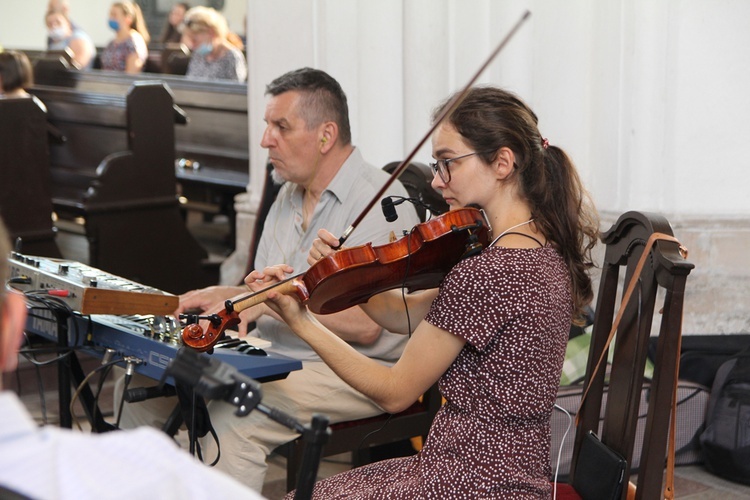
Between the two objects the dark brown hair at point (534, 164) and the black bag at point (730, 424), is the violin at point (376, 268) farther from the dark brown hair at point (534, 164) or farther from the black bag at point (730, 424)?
the black bag at point (730, 424)

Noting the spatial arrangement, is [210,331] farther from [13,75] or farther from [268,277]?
[13,75]

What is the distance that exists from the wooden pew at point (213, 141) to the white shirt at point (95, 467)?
5020 mm

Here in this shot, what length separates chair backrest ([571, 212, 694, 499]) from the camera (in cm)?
197

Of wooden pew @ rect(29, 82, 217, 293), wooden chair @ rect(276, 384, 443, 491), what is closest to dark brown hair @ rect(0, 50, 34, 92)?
wooden pew @ rect(29, 82, 217, 293)

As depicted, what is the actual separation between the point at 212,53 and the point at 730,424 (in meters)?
5.86

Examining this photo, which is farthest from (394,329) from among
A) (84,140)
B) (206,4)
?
(206,4)

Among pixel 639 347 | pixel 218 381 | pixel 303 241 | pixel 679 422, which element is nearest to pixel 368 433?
pixel 303 241

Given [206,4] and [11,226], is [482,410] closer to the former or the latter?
[11,226]

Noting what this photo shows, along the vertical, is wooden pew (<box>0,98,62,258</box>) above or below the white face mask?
below

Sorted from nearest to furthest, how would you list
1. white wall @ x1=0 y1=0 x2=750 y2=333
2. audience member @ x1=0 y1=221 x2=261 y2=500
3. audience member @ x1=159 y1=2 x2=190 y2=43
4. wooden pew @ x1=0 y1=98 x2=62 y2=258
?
1. audience member @ x1=0 y1=221 x2=261 y2=500
2. white wall @ x1=0 y1=0 x2=750 y2=333
3. wooden pew @ x1=0 y1=98 x2=62 y2=258
4. audience member @ x1=159 y1=2 x2=190 y2=43

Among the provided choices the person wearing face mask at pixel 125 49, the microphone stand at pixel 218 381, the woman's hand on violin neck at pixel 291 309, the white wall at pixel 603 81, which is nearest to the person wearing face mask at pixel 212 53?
the person wearing face mask at pixel 125 49

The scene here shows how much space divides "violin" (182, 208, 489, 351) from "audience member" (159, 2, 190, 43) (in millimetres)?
10589

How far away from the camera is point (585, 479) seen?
7.07 feet

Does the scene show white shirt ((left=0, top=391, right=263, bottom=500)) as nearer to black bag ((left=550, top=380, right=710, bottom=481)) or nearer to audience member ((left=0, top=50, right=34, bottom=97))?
black bag ((left=550, top=380, right=710, bottom=481))
